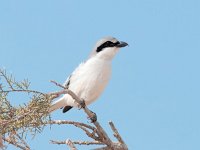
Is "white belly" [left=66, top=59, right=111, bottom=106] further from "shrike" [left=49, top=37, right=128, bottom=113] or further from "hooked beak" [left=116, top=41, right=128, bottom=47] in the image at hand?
"hooked beak" [left=116, top=41, right=128, bottom=47]

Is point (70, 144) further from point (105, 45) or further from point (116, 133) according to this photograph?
point (105, 45)

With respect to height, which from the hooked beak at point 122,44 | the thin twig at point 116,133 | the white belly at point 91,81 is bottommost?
the thin twig at point 116,133

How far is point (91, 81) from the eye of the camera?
6109 millimetres

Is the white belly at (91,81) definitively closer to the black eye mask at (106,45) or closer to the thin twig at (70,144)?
the black eye mask at (106,45)

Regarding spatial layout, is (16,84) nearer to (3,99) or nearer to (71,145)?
(3,99)

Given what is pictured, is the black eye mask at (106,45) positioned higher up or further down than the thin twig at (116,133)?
higher up

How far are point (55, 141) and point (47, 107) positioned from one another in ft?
3.15

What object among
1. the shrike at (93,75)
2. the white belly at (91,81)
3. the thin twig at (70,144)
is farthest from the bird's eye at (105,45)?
the thin twig at (70,144)

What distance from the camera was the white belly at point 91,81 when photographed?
6.10 m

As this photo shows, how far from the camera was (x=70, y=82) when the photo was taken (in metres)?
6.38

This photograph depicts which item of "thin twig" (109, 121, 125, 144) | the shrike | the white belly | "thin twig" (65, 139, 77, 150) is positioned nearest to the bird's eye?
the shrike

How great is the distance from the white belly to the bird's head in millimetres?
176

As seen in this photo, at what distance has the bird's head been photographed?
6.43 m

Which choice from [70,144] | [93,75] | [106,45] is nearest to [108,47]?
[106,45]
